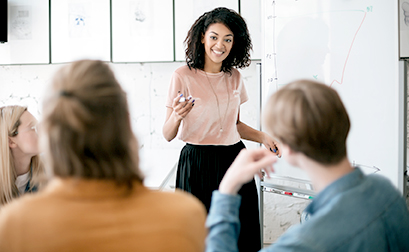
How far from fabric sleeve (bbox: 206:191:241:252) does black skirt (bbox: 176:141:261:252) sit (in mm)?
806

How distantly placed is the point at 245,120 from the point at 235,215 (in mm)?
1731

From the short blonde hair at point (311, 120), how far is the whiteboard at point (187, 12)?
5.77ft

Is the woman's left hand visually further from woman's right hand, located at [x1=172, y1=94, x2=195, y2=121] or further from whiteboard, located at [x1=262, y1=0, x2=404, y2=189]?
woman's right hand, located at [x1=172, y1=94, x2=195, y2=121]

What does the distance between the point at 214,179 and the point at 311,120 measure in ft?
3.19

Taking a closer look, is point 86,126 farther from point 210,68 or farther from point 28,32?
point 28,32

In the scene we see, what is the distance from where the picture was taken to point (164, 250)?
0.57 m

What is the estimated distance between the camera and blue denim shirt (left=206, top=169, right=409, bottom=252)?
2.06 feet

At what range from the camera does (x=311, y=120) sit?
0.69 m

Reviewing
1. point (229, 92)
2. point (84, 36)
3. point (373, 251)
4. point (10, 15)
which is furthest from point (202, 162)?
A: point (10, 15)

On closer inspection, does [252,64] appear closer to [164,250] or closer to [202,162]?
[202,162]

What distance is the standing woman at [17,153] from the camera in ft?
4.00

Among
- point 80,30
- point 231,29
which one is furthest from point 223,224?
point 80,30

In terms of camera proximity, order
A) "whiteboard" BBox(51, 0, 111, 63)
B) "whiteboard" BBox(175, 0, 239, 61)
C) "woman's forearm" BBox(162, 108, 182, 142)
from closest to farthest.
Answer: "woman's forearm" BBox(162, 108, 182, 142)
"whiteboard" BBox(175, 0, 239, 61)
"whiteboard" BBox(51, 0, 111, 63)

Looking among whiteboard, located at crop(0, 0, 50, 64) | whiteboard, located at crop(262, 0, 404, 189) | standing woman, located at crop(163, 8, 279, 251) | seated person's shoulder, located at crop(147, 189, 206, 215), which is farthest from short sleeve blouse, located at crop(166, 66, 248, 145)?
whiteboard, located at crop(0, 0, 50, 64)
